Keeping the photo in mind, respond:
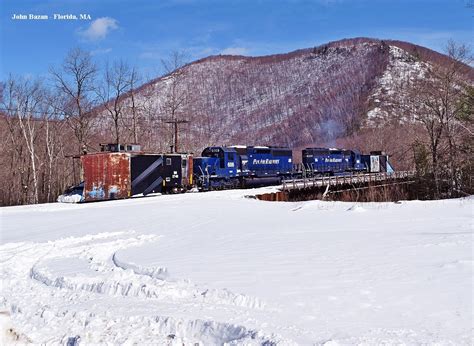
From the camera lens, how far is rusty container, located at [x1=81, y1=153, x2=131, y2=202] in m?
29.2

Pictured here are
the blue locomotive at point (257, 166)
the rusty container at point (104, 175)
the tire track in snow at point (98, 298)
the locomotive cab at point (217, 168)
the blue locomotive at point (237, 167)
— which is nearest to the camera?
the tire track in snow at point (98, 298)

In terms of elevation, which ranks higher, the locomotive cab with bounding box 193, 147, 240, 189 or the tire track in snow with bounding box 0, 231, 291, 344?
the locomotive cab with bounding box 193, 147, 240, 189

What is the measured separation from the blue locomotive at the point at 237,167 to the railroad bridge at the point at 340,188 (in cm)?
293

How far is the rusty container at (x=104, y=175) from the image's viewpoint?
29.2 metres

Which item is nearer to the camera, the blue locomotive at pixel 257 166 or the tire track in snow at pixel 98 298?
the tire track in snow at pixel 98 298

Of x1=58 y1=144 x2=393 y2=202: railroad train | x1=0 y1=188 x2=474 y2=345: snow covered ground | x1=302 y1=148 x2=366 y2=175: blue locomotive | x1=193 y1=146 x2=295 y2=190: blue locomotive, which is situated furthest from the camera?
x1=302 y1=148 x2=366 y2=175: blue locomotive

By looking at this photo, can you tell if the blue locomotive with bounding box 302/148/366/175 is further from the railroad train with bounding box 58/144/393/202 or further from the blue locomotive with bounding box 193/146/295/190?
the blue locomotive with bounding box 193/146/295/190

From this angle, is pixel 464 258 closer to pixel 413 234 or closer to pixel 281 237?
pixel 413 234

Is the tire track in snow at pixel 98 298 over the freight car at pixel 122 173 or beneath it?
beneath

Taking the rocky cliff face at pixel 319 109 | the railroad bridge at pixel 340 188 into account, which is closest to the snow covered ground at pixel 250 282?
the railroad bridge at pixel 340 188

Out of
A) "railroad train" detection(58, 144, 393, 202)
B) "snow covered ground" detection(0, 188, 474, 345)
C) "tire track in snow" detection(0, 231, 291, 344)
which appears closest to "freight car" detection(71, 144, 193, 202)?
"railroad train" detection(58, 144, 393, 202)

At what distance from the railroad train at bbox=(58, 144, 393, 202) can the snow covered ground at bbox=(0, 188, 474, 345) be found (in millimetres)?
14099

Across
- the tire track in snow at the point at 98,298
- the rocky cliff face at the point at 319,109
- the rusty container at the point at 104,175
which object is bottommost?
the tire track in snow at the point at 98,298

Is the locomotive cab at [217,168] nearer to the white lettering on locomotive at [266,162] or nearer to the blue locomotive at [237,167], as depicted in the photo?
the blue locomotive at [237,167]
